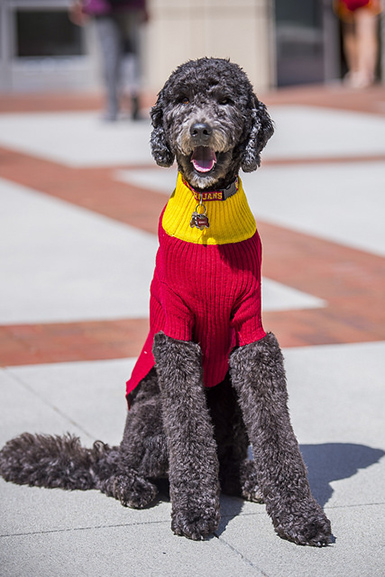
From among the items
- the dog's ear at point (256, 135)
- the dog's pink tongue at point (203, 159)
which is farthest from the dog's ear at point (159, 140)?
the dog's ear at point (256, 135)

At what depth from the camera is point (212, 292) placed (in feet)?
11.0

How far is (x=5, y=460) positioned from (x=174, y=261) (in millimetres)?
1031

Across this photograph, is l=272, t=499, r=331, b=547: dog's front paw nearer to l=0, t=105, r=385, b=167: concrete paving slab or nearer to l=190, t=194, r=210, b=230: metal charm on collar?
l=190, t=194, r=210, b=230: metal charm on collar

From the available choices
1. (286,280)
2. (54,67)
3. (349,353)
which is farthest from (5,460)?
(54,67)

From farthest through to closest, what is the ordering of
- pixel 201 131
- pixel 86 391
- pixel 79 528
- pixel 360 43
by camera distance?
pixel 360 43, pixel 86 391, pixel 79 528, pixel 201 131

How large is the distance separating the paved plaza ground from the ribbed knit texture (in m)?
0.61

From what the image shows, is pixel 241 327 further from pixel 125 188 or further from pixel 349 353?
pixel 125 188

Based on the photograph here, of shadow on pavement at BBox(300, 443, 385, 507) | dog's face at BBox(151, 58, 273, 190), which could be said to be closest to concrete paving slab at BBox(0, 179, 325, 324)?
shadow on pavement at BBox(300, 443, 385, 507)

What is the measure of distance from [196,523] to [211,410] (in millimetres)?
438

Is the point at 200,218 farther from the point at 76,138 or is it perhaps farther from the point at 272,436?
the point at 76,138

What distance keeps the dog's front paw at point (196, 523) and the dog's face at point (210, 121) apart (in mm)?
994

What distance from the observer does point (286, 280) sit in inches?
260

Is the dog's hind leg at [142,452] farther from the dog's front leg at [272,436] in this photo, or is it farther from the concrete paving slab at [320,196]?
the concrete paving slab at [320,196]

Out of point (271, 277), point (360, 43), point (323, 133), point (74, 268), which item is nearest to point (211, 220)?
point (271, 277)
